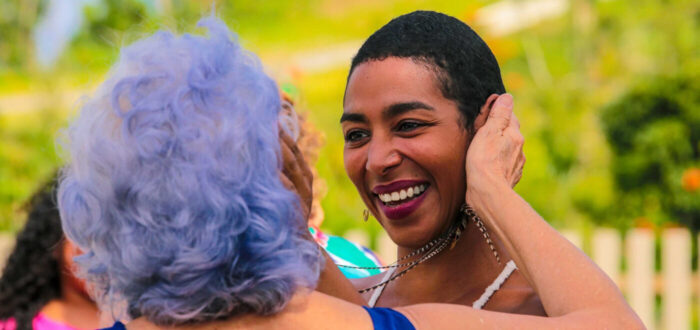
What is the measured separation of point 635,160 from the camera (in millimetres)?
9938

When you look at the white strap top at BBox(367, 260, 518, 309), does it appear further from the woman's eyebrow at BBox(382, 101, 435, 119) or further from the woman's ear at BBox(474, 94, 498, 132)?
the woman's eyebrow at BBox(382, 101, 435, 119)

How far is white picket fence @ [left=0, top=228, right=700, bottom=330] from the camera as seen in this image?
23.2ft

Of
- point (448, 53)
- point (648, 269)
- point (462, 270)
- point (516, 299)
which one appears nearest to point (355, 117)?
point (448, 53)

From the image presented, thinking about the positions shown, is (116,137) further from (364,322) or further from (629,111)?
(629,111)

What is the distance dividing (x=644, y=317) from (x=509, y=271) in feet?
17.4

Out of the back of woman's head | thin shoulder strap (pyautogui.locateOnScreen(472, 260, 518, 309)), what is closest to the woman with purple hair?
the back of woman's head

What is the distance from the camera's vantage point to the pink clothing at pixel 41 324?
3.82 metres

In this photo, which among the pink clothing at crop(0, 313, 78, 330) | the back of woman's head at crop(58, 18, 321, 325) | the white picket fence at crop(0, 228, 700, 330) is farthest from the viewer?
the white picket fence at crop(0, 228, 700, 330)

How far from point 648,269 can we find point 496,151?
5473mm

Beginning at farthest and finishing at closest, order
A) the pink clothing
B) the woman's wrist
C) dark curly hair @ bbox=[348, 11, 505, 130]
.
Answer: the pink clothing, dark curly hair @ bbox=[348, 11, 505, 130], the woman's wrist

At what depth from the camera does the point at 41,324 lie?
3830mm

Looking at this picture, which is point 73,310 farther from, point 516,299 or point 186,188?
point 186,188

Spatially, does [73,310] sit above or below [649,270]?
above

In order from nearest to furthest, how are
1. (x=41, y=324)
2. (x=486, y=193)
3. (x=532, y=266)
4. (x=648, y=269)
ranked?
(x=532, y=266) → (x=486, y=193) → (x=41, y=324) → (x=648, y=269)
